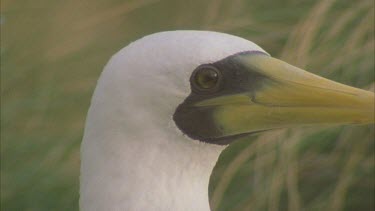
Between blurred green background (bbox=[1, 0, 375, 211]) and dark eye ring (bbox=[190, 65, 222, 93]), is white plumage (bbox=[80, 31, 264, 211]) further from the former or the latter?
blurred green background (bbox=[1, 0, 375, 211])

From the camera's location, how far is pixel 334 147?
4.77 meters

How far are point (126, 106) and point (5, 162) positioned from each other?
83.8 inches

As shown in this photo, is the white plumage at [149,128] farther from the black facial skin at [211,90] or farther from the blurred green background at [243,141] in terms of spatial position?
the blurred green background at [243,141]

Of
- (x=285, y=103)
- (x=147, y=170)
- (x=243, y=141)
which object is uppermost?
(x=285, y=103)

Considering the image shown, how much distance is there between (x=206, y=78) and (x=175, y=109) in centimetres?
10

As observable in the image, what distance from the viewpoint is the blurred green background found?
4.71 meters

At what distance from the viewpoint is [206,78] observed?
2.87 m

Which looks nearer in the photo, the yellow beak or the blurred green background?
the yellow beak

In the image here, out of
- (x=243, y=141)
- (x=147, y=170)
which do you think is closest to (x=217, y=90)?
(x=147, y=170)

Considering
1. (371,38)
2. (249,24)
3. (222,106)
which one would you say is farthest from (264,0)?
(222,106)

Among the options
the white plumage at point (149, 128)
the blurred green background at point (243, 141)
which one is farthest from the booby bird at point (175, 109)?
the blurred green background at point (243, 141)

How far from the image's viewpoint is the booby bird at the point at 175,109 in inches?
111

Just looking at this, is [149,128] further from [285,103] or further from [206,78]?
[285,103]

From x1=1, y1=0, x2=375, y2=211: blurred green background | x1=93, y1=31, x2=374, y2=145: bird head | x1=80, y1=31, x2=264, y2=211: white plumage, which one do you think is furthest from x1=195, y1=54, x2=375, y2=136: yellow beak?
x1=1, y1=0, x2=375, y2=211: blurred green background
